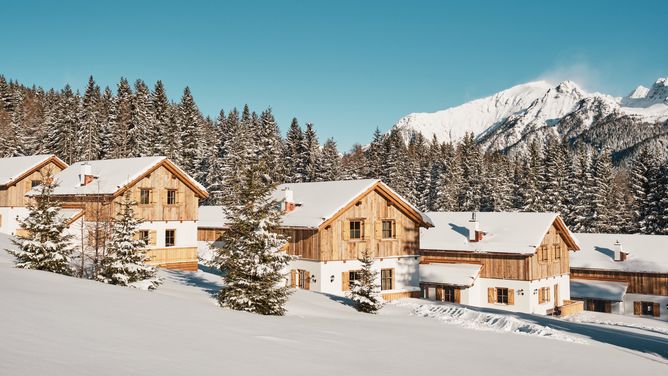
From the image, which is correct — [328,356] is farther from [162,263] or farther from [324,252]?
[162,263]

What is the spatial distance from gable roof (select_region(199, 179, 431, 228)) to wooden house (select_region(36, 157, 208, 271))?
15.2ft

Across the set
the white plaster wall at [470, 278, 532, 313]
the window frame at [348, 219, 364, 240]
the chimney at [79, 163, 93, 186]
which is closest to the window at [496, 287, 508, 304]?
the white plaster wall at [470, 278, 532, 313]

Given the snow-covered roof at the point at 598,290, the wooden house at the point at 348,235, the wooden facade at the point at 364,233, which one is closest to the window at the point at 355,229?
the wooden house at the point at 348,235

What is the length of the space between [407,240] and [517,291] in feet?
29.8

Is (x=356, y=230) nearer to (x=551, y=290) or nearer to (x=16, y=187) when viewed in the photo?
(x=551, y=290)

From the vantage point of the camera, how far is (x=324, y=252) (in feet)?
103

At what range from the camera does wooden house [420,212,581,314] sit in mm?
37156

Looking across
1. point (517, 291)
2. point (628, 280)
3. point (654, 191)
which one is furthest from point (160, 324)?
point (654, 191)

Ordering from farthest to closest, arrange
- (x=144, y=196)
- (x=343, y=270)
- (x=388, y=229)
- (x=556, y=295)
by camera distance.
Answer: (x=556, y=295), (x=388, y=229), (x=144, y=196), (x=343, y=270)

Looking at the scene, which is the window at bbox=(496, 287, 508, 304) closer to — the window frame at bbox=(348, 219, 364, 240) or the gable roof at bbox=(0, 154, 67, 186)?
the window frame at bbox=(348, 219, 364, 240)

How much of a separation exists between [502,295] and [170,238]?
77.3ft

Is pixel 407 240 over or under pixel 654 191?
under

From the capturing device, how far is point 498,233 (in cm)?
4016

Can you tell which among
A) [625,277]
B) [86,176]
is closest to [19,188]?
[86,176]
